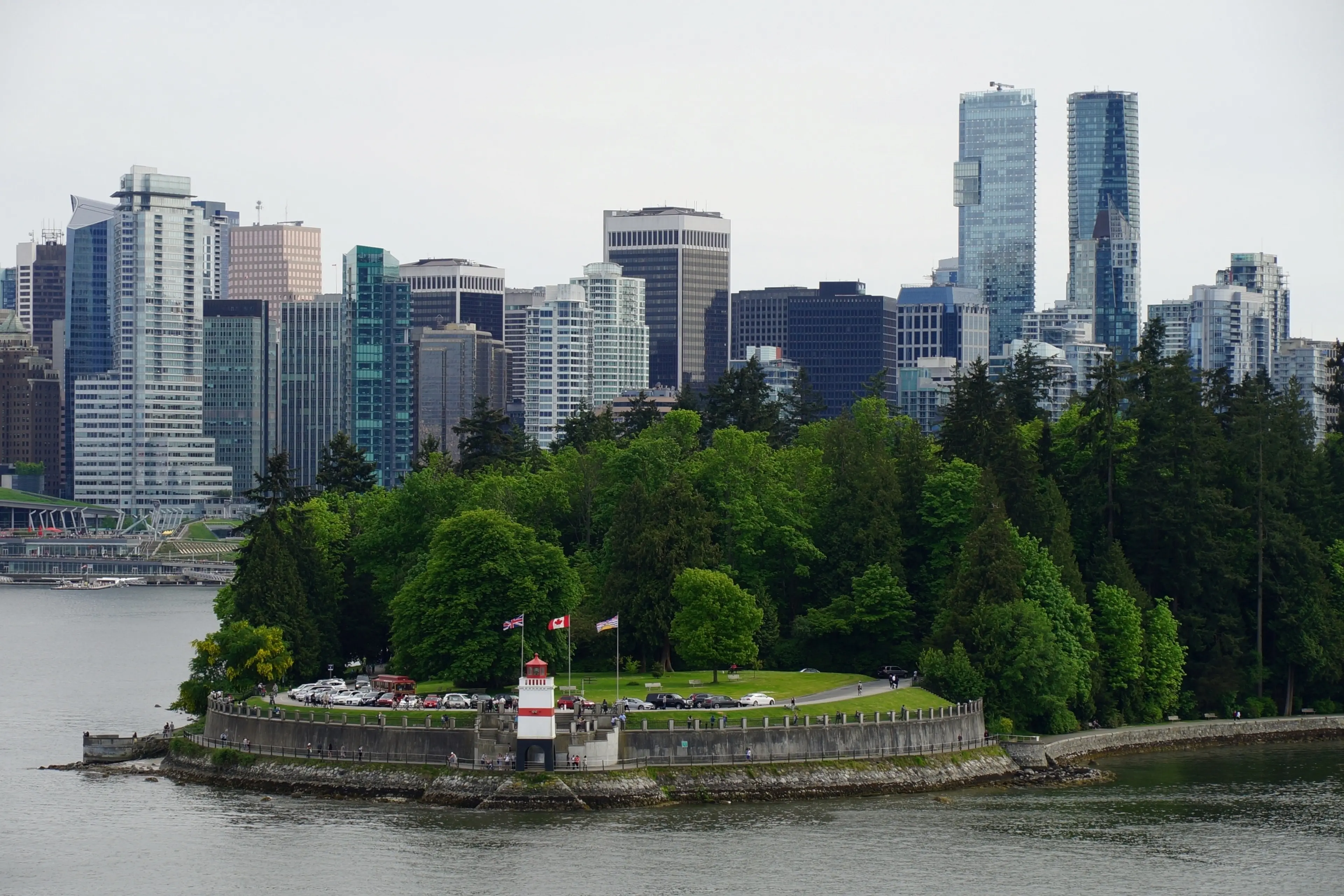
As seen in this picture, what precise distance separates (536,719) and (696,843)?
1057 centimetres

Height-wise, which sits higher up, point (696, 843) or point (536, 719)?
point (536, 719)

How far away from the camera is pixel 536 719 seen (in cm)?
9381

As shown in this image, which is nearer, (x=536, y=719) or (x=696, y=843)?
(x=696, y=843)

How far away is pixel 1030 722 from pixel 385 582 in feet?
123

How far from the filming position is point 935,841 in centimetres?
8819

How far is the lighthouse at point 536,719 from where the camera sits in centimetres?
9362

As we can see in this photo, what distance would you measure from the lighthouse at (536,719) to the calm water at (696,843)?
12.6ft

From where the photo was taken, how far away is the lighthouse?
307 feet

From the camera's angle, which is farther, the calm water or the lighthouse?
the lighthouse

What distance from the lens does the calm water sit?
80750mm

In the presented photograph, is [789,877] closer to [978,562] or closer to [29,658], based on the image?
[978,562]

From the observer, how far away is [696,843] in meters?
86.5

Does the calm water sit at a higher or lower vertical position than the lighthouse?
lower

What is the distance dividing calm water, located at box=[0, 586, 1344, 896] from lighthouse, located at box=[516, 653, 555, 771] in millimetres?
3832
